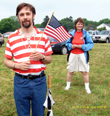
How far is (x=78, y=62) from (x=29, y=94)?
8.54 feet

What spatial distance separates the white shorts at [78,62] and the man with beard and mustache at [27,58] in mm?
2353

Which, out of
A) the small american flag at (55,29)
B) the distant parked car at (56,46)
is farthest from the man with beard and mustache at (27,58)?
the distant parked car at (56,46)

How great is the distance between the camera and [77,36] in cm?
436

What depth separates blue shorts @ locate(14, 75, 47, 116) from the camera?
2027 mm

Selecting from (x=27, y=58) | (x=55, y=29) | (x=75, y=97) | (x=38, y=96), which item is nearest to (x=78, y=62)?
(x=75, y=97)

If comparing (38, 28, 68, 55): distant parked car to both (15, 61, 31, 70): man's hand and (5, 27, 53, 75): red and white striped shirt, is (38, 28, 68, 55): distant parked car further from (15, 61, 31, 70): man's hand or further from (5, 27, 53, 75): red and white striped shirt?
(15, 61, 31, 70): man's hand

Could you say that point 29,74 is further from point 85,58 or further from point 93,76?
point 93,76

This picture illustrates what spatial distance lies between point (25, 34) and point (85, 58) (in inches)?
104

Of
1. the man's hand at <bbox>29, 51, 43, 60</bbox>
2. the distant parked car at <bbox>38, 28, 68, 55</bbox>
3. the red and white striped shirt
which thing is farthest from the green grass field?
the distant parked car at <bbox>38, 28, 68, 55</bbox>

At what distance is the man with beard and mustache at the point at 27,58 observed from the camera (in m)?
1.96

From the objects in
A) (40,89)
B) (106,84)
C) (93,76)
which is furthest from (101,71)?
(40,89)

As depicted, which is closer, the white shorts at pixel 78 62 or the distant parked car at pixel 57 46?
the white shorts at pixel 78 62

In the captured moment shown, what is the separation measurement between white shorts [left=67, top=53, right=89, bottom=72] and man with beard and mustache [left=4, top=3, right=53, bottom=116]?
2353mm

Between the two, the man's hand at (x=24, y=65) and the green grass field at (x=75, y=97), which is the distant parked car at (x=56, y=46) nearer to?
the green grass field at (x=75, y=97)
